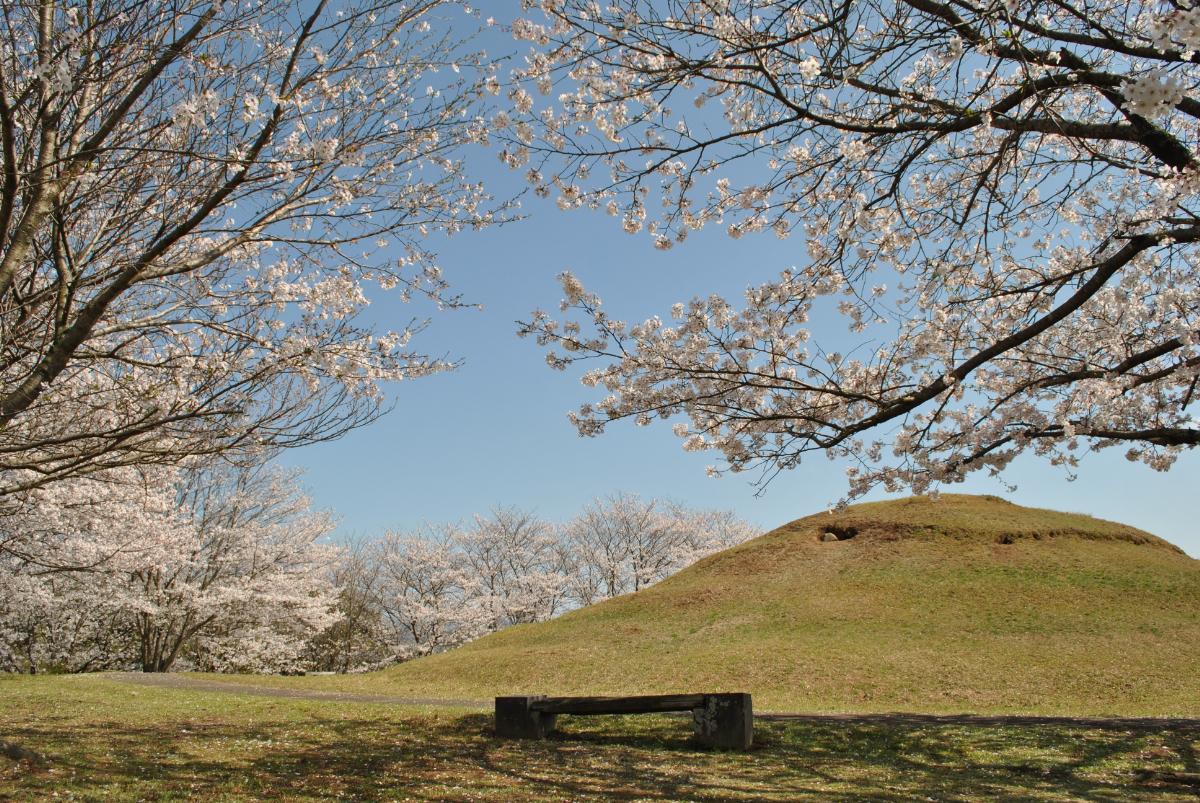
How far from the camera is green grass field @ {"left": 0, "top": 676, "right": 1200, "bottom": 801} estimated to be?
643 centimetres

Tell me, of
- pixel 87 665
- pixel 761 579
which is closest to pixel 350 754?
pixel 761 579

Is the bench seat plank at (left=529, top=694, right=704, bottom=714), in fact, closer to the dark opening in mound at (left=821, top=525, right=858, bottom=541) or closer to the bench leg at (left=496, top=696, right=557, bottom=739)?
the bench leg at (left=496, top=696, right=557, bottom=739)

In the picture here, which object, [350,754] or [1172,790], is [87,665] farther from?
[1172,790]

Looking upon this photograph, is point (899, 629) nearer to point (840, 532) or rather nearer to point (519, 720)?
point (840, 532)

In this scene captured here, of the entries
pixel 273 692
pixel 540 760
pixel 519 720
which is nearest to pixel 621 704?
pixel 519 720

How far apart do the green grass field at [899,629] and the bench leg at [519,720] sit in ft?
23.8

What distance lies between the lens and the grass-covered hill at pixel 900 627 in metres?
16.9

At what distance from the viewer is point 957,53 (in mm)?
5547

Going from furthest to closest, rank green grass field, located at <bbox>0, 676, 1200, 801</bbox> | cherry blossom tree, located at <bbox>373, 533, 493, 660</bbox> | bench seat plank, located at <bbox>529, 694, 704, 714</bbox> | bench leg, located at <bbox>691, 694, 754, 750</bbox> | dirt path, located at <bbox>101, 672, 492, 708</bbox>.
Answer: cherry blossom tree, located at <bbox>373, 533, 493, 660</bbox> → dirt path, located at <bbox>101, 672, 492, 708</bbox> → bench seat plank, located at <bbox>529, 694, 704, 714</bbox> → bench leg, located at <bbox>691, 694, 754, 750</bbox> → green grass field, located at <bbox>0, 676, 1200, 801</bbox>

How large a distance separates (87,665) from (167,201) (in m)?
27.9

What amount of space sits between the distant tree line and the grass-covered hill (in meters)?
7.97

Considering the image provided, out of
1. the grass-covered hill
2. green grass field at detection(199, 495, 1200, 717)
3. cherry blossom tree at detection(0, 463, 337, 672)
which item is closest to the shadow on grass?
green grass field at detection(199, 495, 1200, 717)

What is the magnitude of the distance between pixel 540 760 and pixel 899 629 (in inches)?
646

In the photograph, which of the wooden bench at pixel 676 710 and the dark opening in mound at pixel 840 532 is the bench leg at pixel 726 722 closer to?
the wooden bench at pixel 676 710
